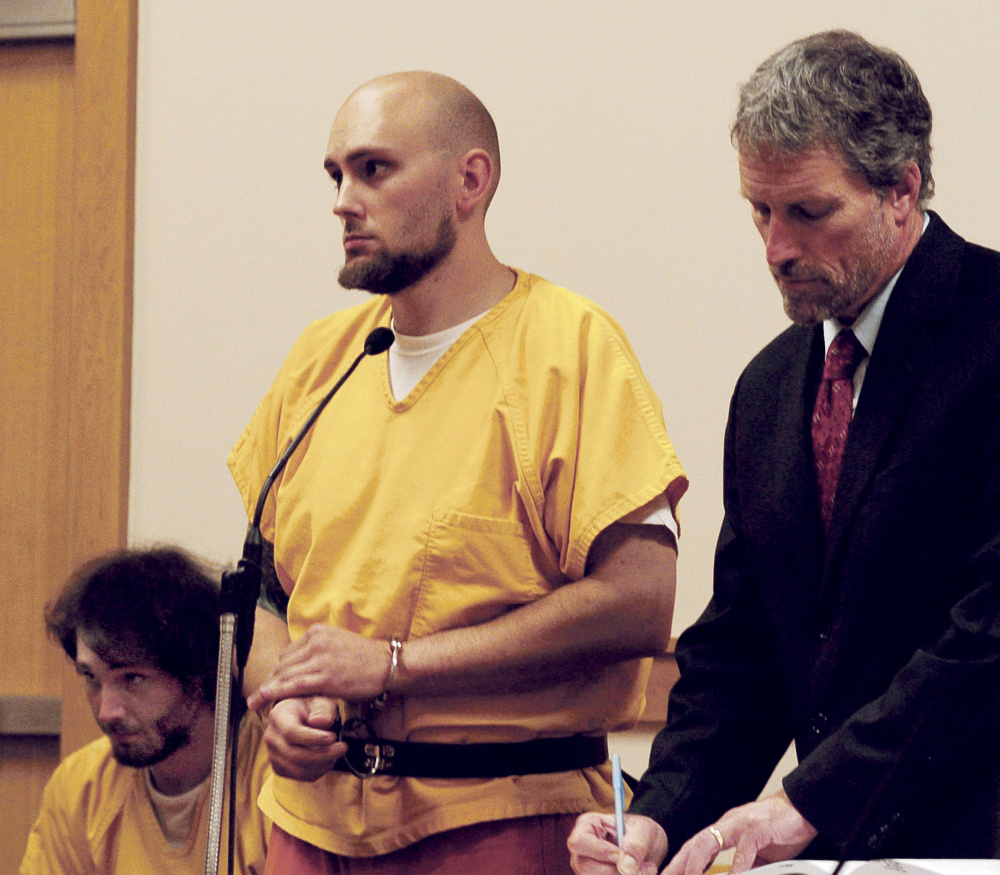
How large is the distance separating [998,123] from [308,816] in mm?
1709

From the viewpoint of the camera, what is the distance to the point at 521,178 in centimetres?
243

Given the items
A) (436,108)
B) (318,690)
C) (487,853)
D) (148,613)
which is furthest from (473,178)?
(148,613)

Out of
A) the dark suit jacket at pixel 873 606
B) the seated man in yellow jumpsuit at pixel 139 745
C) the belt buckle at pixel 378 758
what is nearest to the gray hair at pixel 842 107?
the dark suit jacket at pixel 873 606

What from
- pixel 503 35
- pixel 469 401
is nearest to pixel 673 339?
pixel 503 35

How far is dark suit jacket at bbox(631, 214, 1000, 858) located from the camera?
1083 millimetres

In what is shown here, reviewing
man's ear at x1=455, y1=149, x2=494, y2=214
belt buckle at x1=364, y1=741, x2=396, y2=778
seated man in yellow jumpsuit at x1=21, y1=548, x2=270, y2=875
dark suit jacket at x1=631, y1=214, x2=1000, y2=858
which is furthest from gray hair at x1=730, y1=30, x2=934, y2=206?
seated man in yellow jumpsuit at x1=21, y1=548, x2=270, y2=875

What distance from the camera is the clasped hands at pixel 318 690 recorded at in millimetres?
1347

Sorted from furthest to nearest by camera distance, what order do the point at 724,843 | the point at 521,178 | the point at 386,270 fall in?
the point at 521,178 → the point at 386,270 → the point at 724,843

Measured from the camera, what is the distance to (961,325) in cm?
121

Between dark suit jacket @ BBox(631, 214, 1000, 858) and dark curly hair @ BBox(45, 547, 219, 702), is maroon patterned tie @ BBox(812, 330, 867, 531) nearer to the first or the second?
dark suit jacket @ BBox(631, 214, 1000, 858)

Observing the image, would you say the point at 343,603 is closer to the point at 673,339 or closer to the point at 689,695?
the point at 689,695

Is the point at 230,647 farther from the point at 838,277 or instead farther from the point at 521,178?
the point at 521,178

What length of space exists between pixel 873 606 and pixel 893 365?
229mm

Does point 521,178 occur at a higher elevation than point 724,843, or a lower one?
higher
